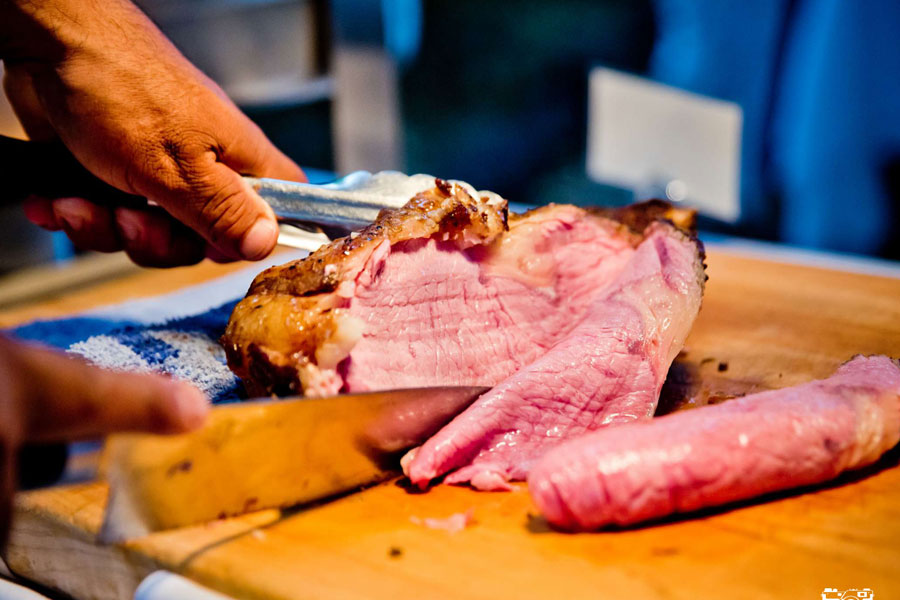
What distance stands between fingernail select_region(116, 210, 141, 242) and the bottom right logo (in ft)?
7.61

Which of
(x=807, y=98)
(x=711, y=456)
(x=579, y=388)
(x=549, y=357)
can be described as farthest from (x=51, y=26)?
(x=807, y=98)

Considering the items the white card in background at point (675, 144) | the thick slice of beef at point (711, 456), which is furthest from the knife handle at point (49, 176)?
the white card in background at point (675, 144)

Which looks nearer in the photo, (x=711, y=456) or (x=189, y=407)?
(x=189, y=407)

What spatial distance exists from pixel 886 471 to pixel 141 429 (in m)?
1.58

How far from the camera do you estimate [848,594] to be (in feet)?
4.52

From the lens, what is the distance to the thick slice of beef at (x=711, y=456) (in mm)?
1540

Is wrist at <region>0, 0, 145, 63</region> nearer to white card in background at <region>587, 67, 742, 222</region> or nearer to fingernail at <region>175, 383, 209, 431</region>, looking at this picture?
fingernail at <region>175, 383, 209, 431</region>

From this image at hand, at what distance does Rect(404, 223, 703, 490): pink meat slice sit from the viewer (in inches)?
71.4

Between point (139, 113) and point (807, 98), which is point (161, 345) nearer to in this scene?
point (139, 113)

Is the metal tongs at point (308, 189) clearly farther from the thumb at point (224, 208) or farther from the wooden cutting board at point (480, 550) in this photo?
the wooden cutting board at point (480, 550)

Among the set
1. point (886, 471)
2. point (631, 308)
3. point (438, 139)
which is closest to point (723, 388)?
point (631, 308)

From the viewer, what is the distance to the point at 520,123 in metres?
7.00

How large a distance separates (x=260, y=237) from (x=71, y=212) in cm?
86

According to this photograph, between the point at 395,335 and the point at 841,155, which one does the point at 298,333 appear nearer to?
the point at 395,335
